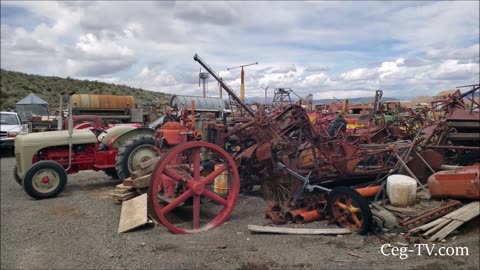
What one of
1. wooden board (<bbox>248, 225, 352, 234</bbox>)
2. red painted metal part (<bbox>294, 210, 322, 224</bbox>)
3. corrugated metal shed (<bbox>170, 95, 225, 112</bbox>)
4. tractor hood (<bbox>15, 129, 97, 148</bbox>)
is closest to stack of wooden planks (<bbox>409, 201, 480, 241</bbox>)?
wooden board (<bbox>248, 225, 352, 234</bbox>)

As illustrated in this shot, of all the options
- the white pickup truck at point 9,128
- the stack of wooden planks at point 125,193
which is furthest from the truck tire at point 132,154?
the white pickup truck at point 9,128

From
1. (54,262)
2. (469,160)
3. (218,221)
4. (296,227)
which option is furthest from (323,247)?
(469,160)

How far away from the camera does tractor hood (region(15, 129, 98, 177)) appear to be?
855cm

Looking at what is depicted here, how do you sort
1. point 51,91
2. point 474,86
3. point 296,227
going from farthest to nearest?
point 51,91, point 474,86, point 296,227

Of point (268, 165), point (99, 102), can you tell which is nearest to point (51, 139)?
point (268, 165)

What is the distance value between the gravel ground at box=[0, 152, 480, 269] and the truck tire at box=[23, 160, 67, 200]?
3.69 ft

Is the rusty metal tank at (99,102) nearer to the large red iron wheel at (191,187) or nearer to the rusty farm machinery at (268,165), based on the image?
the rusty farm machinery at (268,165)

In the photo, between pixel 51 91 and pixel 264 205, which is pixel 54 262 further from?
pixel 51 91

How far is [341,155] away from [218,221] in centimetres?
246

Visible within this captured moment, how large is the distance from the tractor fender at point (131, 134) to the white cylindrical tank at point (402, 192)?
210 inches

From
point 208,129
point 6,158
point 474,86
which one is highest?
point 474,86

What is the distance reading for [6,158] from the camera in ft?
52.8

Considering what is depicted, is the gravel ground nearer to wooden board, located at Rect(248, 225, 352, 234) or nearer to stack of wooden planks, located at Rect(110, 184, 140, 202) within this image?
wooden board, located at Rect(248, 225, 352, 234)

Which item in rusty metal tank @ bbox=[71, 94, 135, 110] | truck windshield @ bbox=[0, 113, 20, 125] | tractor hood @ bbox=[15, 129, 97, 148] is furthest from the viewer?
rusty metal tank @ bbox=[71, 94, 135, 110]
